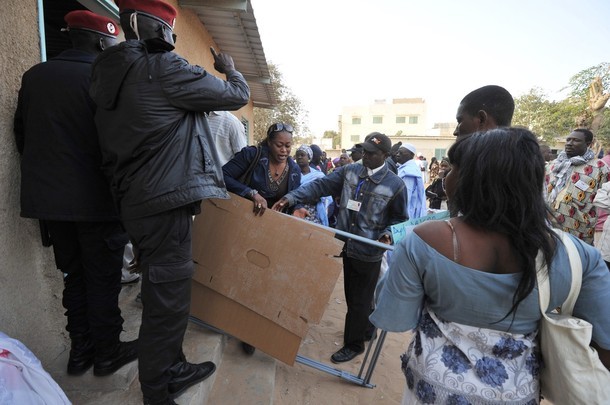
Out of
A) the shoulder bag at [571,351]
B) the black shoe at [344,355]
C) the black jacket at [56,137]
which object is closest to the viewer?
the shoulder bag at [571,351]

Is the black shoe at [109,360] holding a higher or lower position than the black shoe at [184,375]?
higher

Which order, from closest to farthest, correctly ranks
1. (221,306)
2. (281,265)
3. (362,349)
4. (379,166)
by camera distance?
(281,265) → (221,306) → (379,166) → (362,349)

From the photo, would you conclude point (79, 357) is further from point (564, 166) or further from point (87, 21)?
point (564, 166)

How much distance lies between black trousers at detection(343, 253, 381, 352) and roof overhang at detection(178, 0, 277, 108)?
4.17 metres

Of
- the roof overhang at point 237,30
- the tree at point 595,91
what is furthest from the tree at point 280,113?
the tree at point 595,91

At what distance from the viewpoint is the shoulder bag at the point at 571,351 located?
3.45ft

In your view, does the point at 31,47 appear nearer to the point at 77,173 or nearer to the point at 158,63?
the point at 77,173

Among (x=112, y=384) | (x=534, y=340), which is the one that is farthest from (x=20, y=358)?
(x=534, y=340)

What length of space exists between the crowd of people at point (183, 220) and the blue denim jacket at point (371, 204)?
999mm

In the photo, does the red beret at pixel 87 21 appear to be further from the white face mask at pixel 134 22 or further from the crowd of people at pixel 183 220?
the white face mask at pixel 134 22

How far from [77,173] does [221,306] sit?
127 centimetres

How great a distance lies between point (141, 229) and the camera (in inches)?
63.3

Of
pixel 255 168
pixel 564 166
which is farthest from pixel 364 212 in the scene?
pixel 564 166

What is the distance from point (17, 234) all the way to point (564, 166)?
6025 mm
